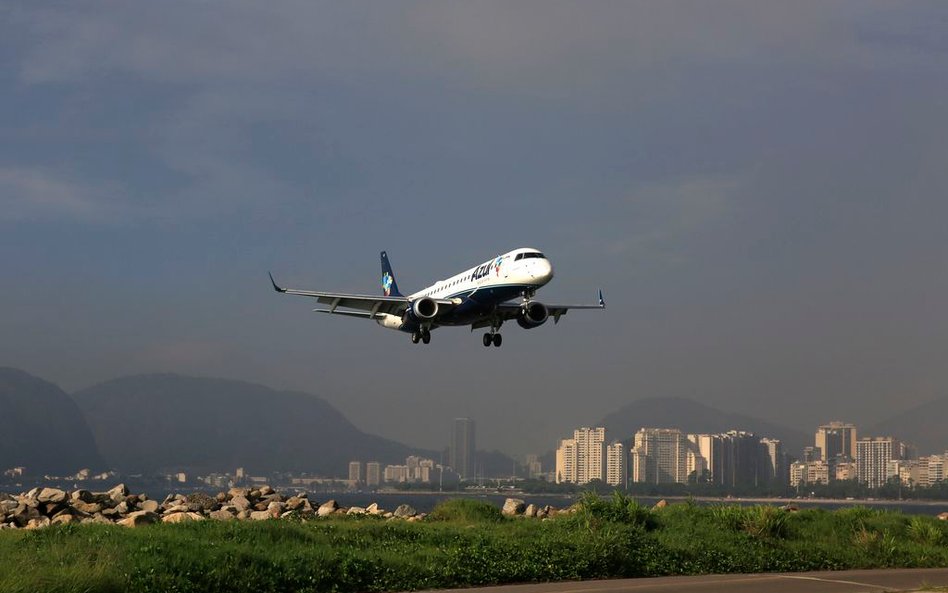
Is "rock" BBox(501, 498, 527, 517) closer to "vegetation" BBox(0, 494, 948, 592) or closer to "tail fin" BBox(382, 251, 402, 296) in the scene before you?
"vegetation" BBox(0, 494, 948, 592)

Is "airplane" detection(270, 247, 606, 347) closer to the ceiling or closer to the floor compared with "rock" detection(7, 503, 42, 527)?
closer to the ceiling

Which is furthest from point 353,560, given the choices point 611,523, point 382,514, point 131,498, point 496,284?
point 496,284

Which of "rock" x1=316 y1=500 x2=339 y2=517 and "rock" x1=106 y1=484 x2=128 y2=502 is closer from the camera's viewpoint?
"rock" x1=316 y1=500 x2=339 y2=517

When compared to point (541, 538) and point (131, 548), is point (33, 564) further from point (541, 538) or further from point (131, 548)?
point (541, 538)

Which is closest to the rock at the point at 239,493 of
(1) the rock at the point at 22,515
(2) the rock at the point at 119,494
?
(2) the rock at the point at 119,494

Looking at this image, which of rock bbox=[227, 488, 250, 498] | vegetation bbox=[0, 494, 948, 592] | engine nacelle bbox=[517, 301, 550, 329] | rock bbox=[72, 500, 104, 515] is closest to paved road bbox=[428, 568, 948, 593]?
vegetation bbox=[0, 494, 948, 592]

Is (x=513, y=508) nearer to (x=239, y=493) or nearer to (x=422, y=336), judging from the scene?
(x=239, y=493)

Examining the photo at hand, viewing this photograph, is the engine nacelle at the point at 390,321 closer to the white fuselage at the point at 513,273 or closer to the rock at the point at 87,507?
the white fuselage at the point at 513,273
